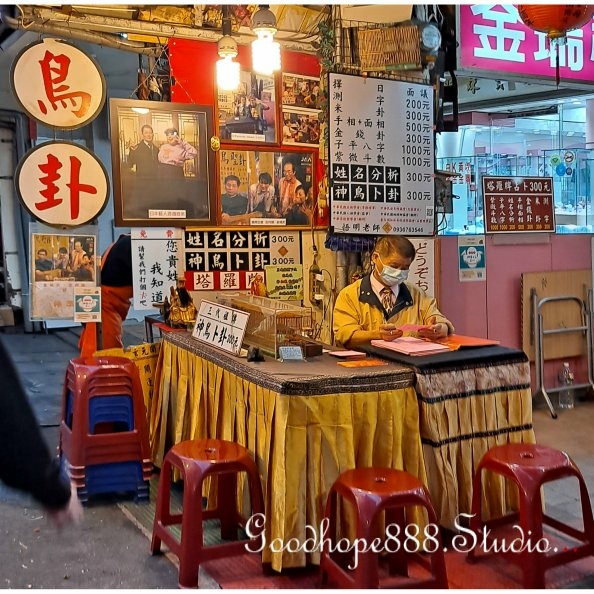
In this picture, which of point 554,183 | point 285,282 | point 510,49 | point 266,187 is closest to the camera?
point 266,187

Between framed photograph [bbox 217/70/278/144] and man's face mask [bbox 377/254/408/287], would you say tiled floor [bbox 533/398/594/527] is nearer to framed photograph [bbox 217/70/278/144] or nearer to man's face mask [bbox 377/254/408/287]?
man's face mask [bbox 377/254/408/287]

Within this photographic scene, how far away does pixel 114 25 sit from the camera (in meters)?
4.38

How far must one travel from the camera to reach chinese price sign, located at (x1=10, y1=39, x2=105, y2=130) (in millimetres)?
4102

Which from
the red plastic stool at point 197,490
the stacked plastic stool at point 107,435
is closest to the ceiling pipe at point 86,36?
the stacked plastic stool at point 107,435

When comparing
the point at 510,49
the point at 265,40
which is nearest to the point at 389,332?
the point at 265,40

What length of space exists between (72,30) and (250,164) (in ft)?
4.50

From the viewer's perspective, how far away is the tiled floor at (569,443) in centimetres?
390

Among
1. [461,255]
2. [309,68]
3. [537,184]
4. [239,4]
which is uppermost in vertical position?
[239,4]

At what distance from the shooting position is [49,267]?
14.6 feet

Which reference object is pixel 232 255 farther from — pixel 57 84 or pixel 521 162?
pixel 521 162

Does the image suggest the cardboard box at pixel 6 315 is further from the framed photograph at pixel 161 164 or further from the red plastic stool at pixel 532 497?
the red plastic stool at pixel 532 497

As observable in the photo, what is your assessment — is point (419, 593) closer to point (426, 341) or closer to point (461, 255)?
point (426, 341)

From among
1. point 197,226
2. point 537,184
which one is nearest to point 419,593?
point 197,226

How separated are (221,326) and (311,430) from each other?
Answer: 40.3 inches
